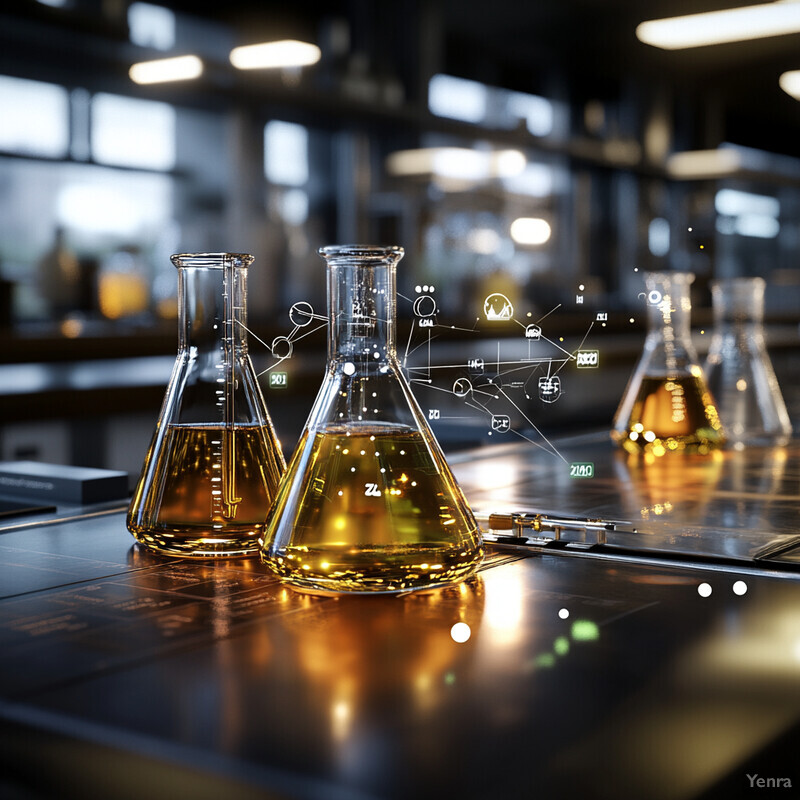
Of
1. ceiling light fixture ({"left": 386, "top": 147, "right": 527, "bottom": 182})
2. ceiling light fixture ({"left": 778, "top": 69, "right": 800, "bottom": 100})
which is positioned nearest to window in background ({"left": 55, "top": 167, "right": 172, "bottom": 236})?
ceiling light fixture ({"left": 386, "top": 147, "right": 527, "bottom": 182})

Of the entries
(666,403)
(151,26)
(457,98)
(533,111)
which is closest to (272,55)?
(151,26)

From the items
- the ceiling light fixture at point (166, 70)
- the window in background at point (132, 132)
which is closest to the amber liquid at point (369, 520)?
the ceiling light fixture at point (166, 70)

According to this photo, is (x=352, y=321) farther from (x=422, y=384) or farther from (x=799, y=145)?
(x=799, y=145)

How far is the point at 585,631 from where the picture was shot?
1.68ft

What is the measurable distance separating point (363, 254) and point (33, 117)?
2161mm

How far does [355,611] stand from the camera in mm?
542

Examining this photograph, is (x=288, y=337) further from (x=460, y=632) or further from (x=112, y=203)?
(x=112, y=203)

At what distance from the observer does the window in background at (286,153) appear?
9.79 feet

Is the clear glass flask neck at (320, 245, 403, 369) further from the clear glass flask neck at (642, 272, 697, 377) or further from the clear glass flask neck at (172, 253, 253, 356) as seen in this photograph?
the clear glass flask neck at (642, 272, 697, 377)

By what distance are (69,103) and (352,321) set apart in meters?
2.18

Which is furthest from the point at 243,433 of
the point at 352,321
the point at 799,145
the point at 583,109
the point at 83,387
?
the point at 583,109

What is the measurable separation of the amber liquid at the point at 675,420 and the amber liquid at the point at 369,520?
0.62m

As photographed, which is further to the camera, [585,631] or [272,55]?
[272,55]

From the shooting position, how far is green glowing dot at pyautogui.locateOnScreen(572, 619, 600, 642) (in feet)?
1.63
